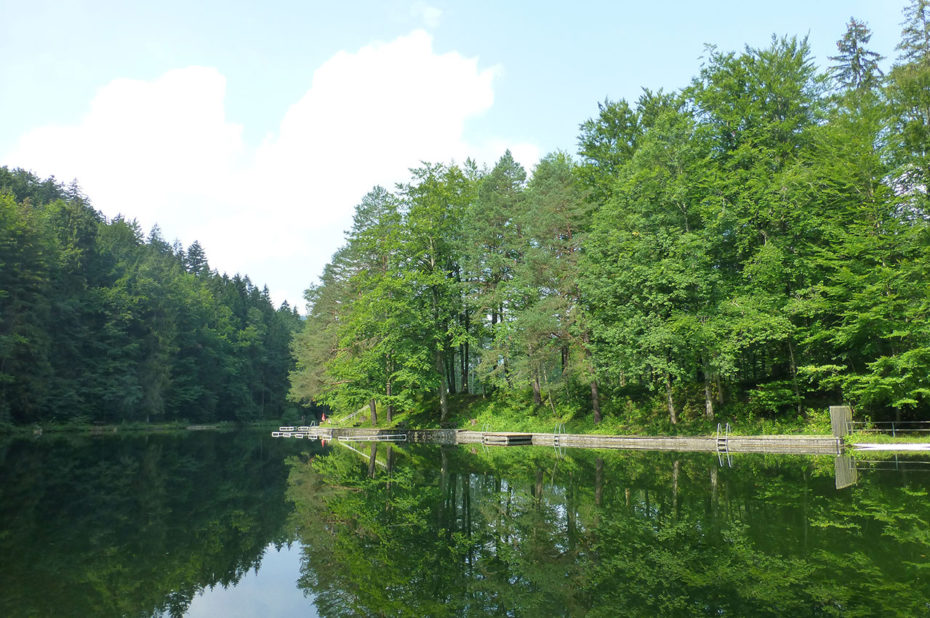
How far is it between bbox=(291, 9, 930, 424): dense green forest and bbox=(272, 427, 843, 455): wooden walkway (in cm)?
281

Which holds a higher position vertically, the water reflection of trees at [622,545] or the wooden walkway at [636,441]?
the water reflection of trees at [622,545]

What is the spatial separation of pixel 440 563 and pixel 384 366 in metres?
32.8

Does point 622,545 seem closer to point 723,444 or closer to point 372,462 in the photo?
point 372,462

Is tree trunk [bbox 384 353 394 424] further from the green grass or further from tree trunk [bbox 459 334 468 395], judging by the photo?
tree trunk [bbox 459 334 468 395]

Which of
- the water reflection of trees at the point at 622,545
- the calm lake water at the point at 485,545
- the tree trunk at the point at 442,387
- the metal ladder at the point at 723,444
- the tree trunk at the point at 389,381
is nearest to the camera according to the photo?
the water reflection of trees at the point at 622,545

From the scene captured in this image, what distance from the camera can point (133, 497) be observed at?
16.3 meters

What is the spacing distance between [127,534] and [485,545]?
749 cm

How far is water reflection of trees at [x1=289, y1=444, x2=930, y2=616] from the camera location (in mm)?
6836

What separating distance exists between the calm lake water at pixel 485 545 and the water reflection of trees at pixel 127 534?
54mm

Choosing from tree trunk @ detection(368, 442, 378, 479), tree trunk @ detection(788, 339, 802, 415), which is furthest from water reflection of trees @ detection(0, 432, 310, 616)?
tree trunk @ detection(788, 339, 802, 415)

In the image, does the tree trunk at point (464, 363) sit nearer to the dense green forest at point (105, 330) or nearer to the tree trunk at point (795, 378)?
the tree trunk at point (795, 378)

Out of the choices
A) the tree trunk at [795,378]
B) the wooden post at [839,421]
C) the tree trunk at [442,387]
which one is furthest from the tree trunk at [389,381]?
the wooden post at [839,421]

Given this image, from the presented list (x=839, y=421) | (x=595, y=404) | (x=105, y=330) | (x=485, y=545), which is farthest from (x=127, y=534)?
(x=105, y=330)

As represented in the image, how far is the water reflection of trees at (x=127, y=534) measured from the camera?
754 centimetres
